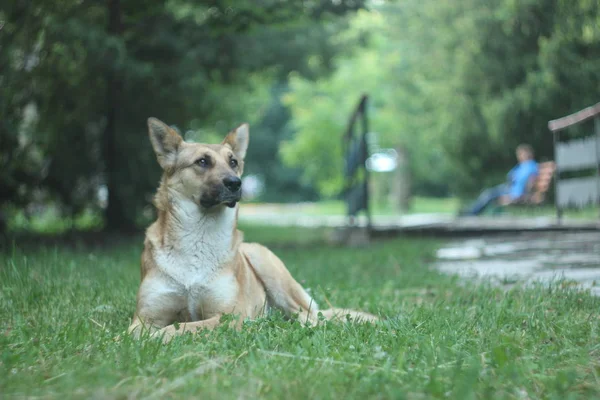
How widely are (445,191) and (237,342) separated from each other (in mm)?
42334

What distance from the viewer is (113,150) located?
487 inches

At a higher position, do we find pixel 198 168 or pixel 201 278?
pixel 198 168

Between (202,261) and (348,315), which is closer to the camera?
(348,315)

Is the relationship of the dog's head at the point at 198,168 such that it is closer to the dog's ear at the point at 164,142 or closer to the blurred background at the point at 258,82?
the dog's ear at the point at 164,142

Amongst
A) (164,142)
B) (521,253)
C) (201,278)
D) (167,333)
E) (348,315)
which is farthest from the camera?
(521,253)

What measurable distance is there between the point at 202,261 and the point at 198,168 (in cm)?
67

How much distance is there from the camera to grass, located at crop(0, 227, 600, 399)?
101 inches

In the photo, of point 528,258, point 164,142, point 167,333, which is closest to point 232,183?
point 164,142

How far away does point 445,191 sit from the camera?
146 ft

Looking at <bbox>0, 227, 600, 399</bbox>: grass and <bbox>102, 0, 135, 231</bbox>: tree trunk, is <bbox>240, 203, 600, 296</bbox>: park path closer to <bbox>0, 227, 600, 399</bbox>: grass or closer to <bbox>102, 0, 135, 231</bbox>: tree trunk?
<bbox>0, 227, 600, 399</bbox>: grass

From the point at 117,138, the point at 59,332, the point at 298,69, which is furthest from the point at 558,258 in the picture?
the point at 298,69

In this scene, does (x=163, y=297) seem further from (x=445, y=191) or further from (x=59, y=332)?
Answer: (x=445, y=191)

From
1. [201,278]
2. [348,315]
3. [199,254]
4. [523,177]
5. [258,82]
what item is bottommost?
[348,315]

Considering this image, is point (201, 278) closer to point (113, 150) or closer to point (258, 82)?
point (113, 150)
